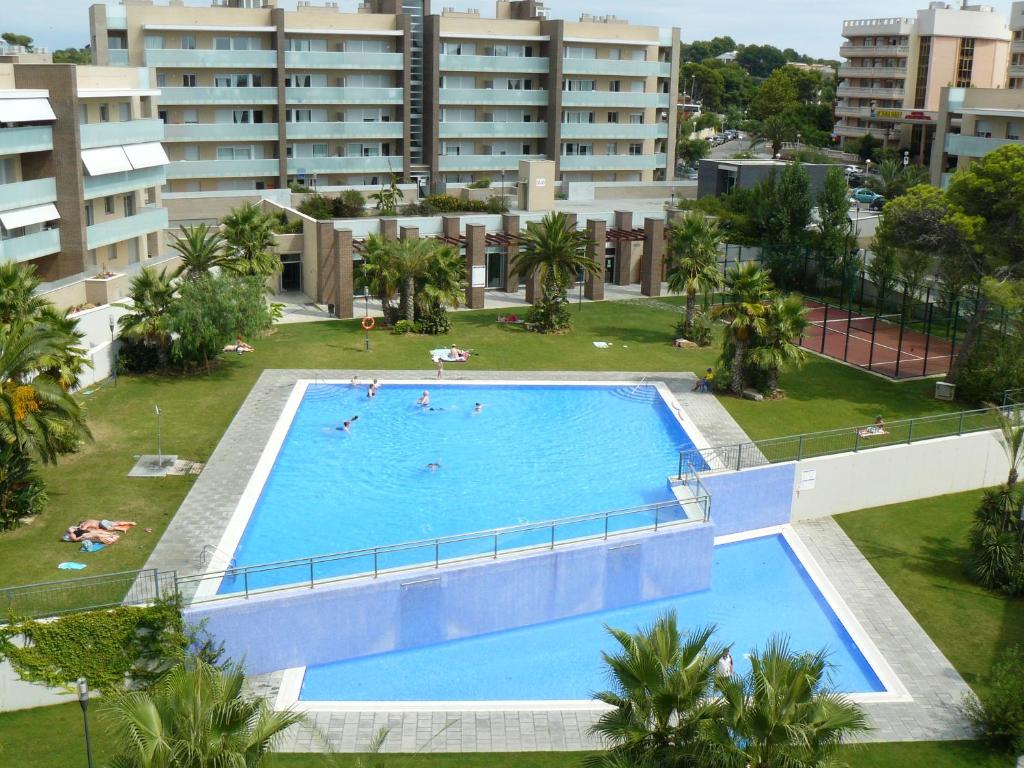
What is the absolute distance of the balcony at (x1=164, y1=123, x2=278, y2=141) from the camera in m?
63.7

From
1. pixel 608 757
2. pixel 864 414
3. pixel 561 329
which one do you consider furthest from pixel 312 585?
pixel 561 329

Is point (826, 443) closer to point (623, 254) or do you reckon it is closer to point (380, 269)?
point (380, 269)

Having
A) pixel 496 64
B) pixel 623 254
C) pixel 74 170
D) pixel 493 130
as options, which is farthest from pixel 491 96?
pixel 74 170

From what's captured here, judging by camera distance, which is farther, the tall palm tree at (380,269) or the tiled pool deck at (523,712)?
the tall palm tree at (380,269)

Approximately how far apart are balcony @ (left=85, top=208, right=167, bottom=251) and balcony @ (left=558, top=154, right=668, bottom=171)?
1313 inches

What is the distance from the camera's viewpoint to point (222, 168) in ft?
215

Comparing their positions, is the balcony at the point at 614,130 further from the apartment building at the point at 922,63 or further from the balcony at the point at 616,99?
the apartment building at the point at 922,63

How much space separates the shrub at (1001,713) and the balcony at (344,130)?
55.4 meters

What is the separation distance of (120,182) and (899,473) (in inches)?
1281

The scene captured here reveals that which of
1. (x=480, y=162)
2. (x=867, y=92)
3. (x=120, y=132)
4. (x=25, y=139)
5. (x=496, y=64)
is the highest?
(x=867, y=92)

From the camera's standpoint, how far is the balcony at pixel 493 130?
7181 centimetres

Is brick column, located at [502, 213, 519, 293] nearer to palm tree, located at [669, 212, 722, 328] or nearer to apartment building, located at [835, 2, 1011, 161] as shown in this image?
palm tree, located at [669, 212, 722, 328]

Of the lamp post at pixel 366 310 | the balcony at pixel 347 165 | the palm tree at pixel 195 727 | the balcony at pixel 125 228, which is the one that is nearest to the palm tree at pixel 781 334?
the lamp post at pixel 366 310

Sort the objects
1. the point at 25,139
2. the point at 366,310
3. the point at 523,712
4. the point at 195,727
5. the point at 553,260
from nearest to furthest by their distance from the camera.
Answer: the point at 195,727 → the point at 523,712 → the point at 25,139 → the point at 553,260 → the point at 366,310
